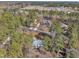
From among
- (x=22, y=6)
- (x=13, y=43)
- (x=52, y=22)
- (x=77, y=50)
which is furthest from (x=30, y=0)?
(x=77, y=50)

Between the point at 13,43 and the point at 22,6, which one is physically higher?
the point at 22,6

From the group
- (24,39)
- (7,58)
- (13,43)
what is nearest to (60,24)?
(24,39)

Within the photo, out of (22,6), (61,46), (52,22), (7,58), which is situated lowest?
(7,58)

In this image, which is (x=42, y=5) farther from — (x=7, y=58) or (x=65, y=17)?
(x=7, y=58)

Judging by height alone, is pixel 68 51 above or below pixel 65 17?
below

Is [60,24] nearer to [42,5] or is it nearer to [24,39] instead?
[42,5]

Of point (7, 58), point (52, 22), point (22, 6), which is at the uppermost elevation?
point (22, 6)
